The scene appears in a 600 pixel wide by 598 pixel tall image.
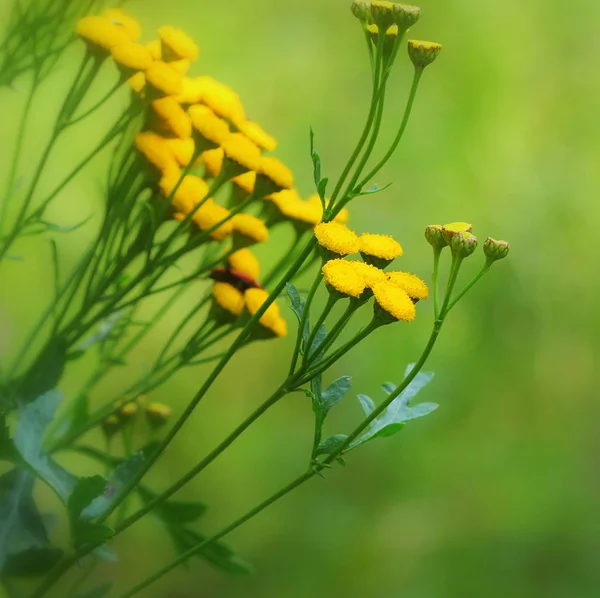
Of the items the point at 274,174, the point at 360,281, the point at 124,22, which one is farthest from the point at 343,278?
the point at 124,22

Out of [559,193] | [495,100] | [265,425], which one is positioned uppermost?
[495,100]

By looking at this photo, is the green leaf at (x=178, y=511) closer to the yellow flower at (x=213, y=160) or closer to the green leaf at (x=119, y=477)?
the green leaf at (x=119, y=477)

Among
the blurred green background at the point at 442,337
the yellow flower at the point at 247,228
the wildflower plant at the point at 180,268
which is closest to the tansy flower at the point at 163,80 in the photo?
the wildflower plant at the point at 180,268

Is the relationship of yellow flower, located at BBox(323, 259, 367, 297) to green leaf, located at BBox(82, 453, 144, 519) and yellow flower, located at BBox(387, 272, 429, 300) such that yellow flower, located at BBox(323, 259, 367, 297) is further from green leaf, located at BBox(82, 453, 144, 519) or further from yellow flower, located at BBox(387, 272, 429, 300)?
green leaf, located at BBox(82, 453, 144, 519)

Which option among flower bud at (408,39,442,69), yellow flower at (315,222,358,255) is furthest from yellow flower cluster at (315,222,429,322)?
flower bud at (408,39,442,69)

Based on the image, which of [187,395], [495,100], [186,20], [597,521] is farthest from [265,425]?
[495,100]

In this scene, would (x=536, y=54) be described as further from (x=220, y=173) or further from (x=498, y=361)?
(x=220, y=173)
